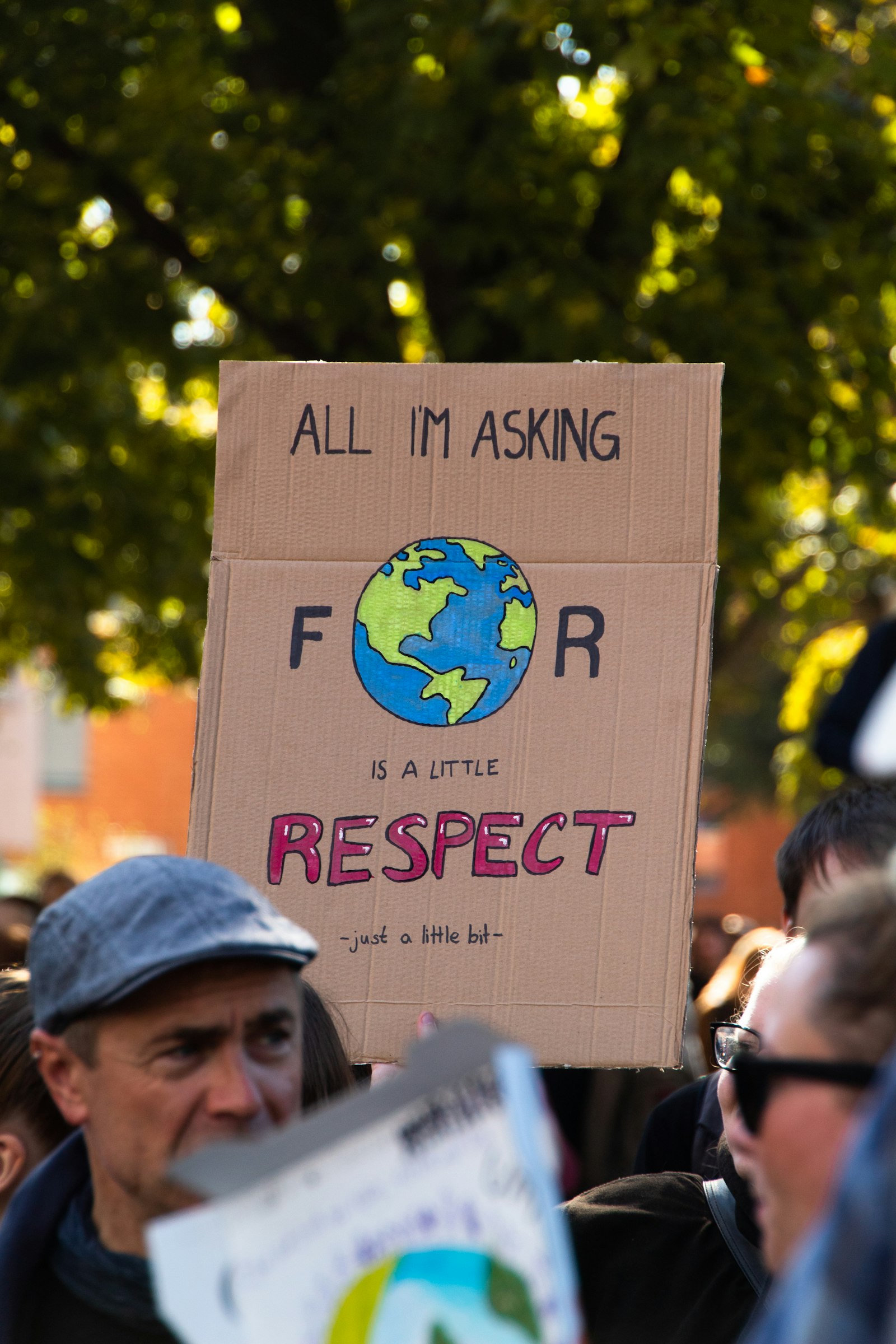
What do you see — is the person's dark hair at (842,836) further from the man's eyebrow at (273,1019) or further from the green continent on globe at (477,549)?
the man's eyebrow at (273,1019)

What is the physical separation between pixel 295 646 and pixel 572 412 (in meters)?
0.51

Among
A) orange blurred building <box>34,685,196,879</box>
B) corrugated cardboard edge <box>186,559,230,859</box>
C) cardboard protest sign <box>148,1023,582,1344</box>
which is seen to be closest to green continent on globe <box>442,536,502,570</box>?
corrugated cardboard edge <box>186,559,230,859</box>

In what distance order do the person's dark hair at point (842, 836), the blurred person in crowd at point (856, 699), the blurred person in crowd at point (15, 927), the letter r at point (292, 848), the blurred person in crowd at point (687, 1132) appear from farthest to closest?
the blurred person in crowd at point (15, 927)
the blurred person in crowd at point (856, 699)
the blurred person in crowd at point (687, 1132)
the person's dark hair at point (842, 836)
the letter r at point (292, 848)

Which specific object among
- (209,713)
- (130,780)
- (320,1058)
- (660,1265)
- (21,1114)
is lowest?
(130,780)

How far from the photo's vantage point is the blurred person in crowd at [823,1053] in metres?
1.02

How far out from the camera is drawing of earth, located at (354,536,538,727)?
2.24 metres

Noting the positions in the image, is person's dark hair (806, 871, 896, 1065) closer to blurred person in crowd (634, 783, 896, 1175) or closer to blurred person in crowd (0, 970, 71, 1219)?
blurred person in crowd (634, 783, 896, 1175)

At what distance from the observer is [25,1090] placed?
222 centimetres

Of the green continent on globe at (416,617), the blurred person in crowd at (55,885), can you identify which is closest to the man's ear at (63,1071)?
the green continent on globe at (416,617)

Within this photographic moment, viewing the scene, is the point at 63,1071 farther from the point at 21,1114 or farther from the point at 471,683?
the point at 471,683

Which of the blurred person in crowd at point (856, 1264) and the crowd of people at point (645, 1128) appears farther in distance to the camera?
the crowd of people at point (645, 1128)

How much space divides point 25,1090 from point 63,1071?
588 millimetres

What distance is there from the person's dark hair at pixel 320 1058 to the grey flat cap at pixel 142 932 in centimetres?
47

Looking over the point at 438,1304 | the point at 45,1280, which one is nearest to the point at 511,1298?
the point at 438,1304
